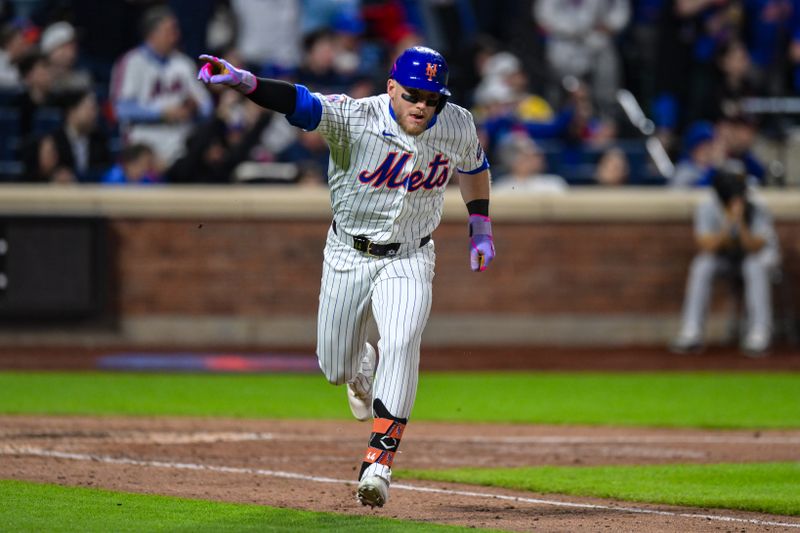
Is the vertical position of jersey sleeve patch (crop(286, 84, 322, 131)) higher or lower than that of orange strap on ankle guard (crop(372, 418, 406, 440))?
higher

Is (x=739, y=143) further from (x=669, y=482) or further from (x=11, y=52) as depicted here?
(x=669, y=482)

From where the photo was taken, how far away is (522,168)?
14.8m

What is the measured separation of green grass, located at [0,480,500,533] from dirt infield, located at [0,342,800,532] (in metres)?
0.23

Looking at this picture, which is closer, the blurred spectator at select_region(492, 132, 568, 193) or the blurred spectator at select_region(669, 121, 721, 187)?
the blurred spectator at select_region(492, 132, 568, 193)

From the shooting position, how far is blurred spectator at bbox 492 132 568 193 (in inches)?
578

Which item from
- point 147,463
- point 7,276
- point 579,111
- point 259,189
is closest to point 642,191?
point 579,111

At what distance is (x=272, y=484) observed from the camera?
7.31 metres

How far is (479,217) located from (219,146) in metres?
7.93

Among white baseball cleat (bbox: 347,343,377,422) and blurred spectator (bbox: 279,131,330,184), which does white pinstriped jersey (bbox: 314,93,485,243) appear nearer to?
white baseball cleat (bbox: 347,343,377,422)

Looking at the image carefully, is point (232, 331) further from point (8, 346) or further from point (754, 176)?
point (754, 176)

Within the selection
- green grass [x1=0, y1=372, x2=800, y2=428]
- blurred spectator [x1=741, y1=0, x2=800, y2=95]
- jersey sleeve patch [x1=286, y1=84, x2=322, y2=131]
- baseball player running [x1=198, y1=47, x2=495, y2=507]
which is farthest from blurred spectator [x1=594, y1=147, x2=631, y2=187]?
jersey sleeve patch [x1=286, y1=84, x2=322, y2=131]

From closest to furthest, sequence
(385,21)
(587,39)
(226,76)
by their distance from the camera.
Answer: (226,76) → (587,39) → (385,21)

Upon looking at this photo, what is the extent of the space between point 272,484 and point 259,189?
7847 mm

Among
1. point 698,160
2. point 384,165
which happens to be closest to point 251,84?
point 384,165
